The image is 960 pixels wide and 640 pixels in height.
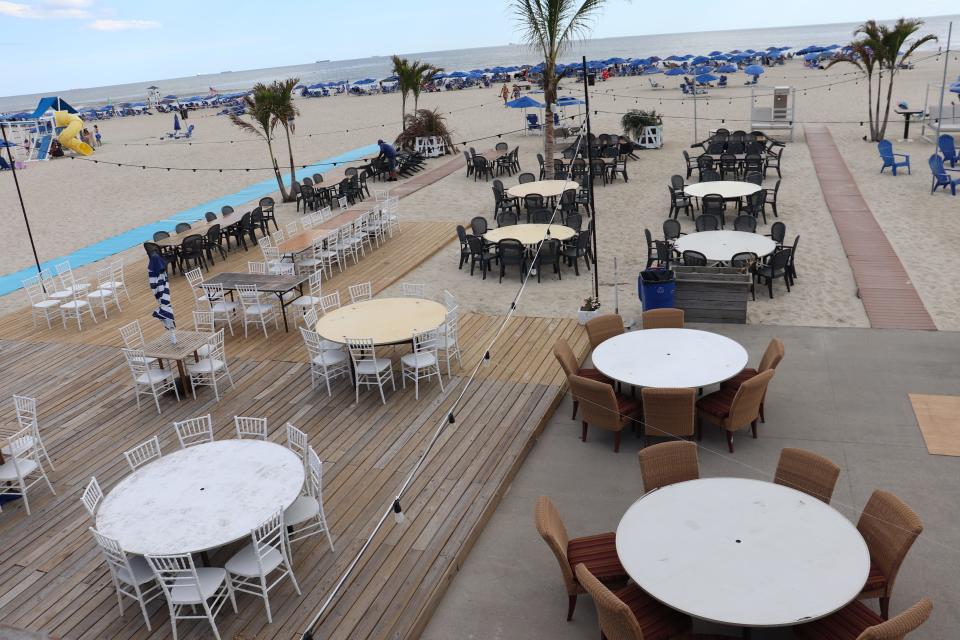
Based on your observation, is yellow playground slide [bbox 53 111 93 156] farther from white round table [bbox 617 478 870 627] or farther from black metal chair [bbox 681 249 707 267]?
white round table [bbox 617 478 870 627]

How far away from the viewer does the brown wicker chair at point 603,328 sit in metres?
9.49

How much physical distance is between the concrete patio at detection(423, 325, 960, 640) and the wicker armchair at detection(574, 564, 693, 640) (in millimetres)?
643

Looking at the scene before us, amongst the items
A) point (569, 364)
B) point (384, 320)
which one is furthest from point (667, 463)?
point (384, 320)

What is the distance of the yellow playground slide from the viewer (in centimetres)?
4175

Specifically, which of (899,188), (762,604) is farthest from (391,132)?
(762,604)

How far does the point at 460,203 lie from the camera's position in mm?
20844

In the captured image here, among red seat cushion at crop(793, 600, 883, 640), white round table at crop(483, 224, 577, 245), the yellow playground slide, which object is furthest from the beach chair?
the yellow playground slide

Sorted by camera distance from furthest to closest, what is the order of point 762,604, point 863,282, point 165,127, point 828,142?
point 165,127
point 828,142
point 863,282
point 762,604

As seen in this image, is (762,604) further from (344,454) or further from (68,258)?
(68,258)

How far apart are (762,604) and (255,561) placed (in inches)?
150

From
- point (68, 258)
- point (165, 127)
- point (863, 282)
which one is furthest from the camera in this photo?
point (165, 127)

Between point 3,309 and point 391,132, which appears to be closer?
point 3,309

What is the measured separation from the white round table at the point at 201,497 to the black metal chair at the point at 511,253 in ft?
25.0

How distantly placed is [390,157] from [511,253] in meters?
12.3
